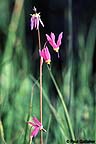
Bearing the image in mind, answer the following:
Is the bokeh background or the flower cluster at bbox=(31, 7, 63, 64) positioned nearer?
the flower cluster at bbox=(31, 7, 63, 64)

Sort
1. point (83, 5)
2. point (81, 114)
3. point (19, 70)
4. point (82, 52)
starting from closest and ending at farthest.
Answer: point (81, 114) < point (82, 52) < point (19, 70) < point (83, 5)

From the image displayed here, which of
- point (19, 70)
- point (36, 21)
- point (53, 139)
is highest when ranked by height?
point (36, 21)

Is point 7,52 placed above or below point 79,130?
above

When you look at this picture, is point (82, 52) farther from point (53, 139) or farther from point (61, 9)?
point (61, 9)

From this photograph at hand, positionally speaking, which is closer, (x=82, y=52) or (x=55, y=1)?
(x=82, y=52)

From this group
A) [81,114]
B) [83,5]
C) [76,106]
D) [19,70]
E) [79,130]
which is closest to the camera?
[79,130]

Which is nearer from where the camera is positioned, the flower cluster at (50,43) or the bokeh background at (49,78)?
the flower cluster at (50,43)

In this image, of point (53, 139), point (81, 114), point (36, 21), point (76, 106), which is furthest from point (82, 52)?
point (36, 21)

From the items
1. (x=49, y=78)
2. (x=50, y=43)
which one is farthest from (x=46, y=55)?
(x=49, y=78)
